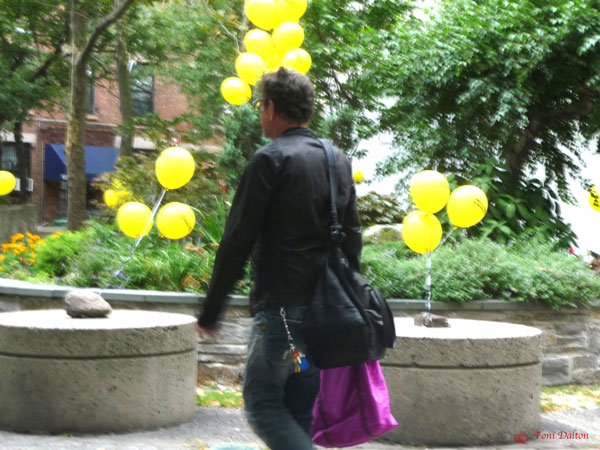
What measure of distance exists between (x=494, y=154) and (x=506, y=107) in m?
1.80

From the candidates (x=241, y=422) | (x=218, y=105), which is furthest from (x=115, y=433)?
(x=218, y=105)


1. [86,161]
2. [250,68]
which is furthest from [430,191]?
[86,161]

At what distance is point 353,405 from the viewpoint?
356cm

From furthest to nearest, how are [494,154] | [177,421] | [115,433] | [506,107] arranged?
[494,154] < [506,107] < [177,421] < [115,433]

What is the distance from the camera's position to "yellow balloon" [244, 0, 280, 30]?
9.44 meters

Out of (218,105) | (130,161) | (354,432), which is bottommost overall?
(354,432)

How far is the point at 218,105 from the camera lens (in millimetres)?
15398

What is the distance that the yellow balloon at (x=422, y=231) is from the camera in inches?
291

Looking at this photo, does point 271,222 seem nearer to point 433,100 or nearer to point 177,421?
point 177,421

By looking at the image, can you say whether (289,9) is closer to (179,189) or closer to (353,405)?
(179,189)

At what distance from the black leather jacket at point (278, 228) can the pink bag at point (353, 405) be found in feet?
1.60

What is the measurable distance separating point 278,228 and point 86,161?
30.2m

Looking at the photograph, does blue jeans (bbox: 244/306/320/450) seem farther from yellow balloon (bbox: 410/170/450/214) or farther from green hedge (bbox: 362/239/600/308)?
green hedge (bbox: 362/239/600/308)

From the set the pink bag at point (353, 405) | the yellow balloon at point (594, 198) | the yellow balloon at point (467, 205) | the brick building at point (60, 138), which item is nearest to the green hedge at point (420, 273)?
the yellow balloon at point (467, 205)
